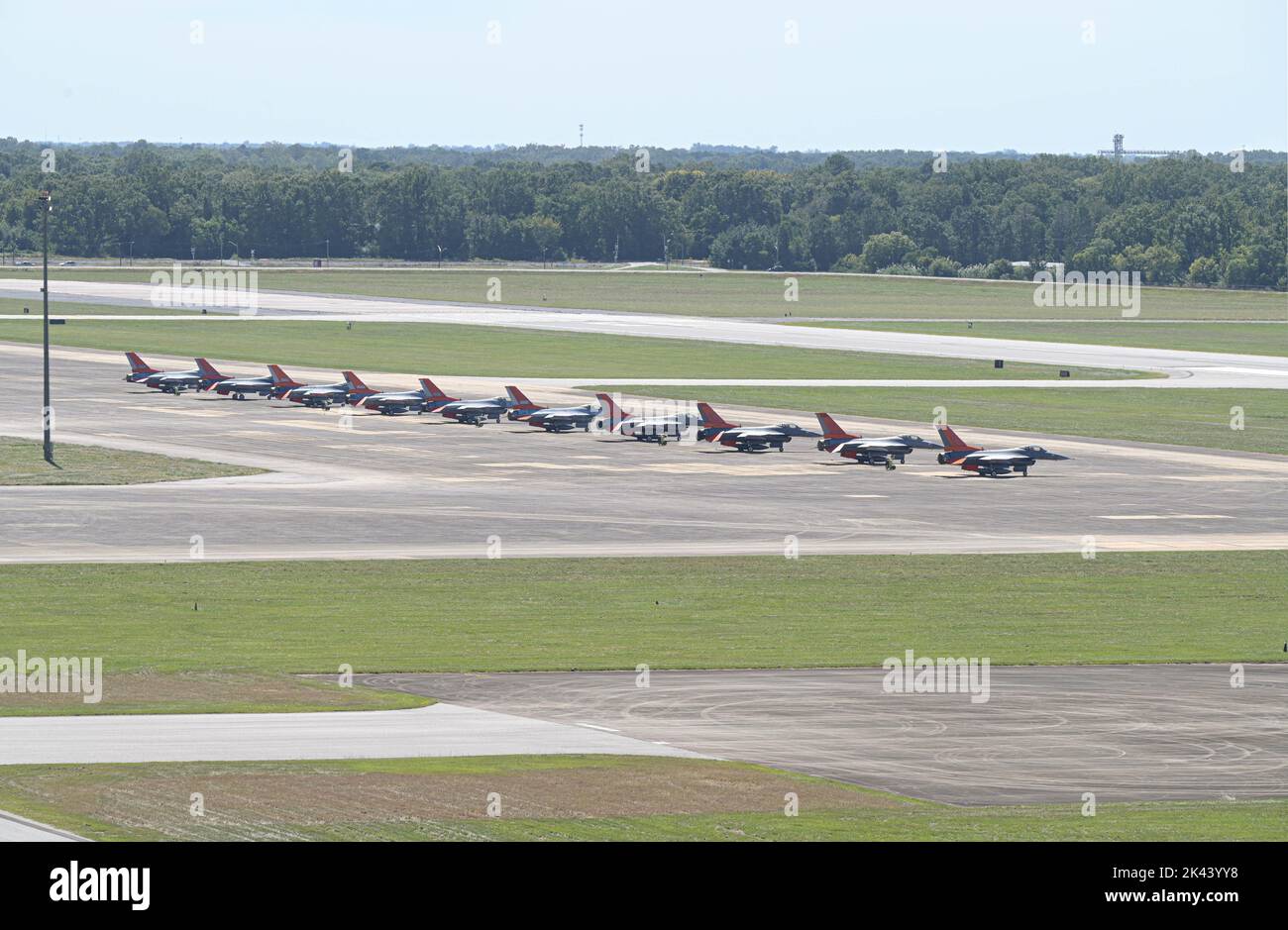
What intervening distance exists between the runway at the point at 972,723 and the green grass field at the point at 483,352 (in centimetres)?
9046

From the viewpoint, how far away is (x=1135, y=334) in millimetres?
186875

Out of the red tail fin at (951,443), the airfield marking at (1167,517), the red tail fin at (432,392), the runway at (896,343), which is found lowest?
the airfield marking at (1167,517)

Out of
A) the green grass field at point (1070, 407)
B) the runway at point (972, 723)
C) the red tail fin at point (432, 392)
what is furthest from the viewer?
the red tail fin at point (432, 392)

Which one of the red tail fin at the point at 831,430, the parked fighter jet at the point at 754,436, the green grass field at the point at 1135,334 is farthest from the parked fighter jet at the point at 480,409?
the green grass field at the point at 1135,334

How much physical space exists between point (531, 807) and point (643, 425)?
6709 centimetres

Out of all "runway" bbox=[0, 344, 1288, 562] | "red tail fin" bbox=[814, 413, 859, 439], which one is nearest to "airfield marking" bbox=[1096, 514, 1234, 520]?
"runway" bbox=[0, 344, 1288, 562]

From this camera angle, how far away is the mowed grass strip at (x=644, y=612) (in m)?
47.2

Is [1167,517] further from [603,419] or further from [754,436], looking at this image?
[603,419]

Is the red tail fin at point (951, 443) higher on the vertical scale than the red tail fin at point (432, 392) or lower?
lower

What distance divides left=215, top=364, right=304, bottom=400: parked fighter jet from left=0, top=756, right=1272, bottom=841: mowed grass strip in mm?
82699

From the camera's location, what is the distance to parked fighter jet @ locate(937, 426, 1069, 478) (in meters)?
86.6

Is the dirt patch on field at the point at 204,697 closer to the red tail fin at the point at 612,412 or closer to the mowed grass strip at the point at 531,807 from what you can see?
the mowed grass strip at the point at 531,807
